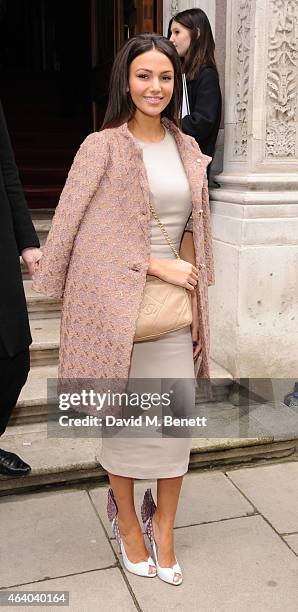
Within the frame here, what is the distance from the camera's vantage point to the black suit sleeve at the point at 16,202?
7.84 feet

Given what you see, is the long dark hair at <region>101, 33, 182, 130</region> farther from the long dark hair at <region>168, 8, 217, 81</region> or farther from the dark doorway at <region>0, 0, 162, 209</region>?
the dark doorway at <region>0, 0, 162, 209</region>

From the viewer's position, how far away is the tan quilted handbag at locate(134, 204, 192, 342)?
2227 millimetres

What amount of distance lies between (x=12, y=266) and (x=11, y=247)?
0.23 feet

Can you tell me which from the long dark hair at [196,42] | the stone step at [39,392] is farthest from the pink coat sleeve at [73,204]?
A: the long dark hair at [196,42]

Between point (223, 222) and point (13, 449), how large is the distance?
1.95m

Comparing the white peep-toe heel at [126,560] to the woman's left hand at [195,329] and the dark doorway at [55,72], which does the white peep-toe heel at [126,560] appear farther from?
the dark doorway at [55,72]

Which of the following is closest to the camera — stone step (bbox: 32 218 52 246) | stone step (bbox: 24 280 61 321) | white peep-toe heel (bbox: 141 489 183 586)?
white peep-toe heel (bbox: 141 489 183 586)

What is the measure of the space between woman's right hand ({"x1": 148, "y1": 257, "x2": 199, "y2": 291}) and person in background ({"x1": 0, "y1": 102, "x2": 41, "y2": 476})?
490 mm

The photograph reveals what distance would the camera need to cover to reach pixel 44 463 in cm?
323

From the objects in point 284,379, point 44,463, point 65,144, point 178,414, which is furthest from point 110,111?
point 65,144

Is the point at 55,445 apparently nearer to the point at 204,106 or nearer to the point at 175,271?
the point at 175,271

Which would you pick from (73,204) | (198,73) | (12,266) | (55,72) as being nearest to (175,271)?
(73,204)

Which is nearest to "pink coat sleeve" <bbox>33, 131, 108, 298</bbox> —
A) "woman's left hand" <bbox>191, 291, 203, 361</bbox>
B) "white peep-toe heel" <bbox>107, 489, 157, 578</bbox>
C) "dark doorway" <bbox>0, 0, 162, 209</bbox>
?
"woman's left hand" <bbox>191, 291, 203, 361</bbox>

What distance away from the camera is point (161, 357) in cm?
236
